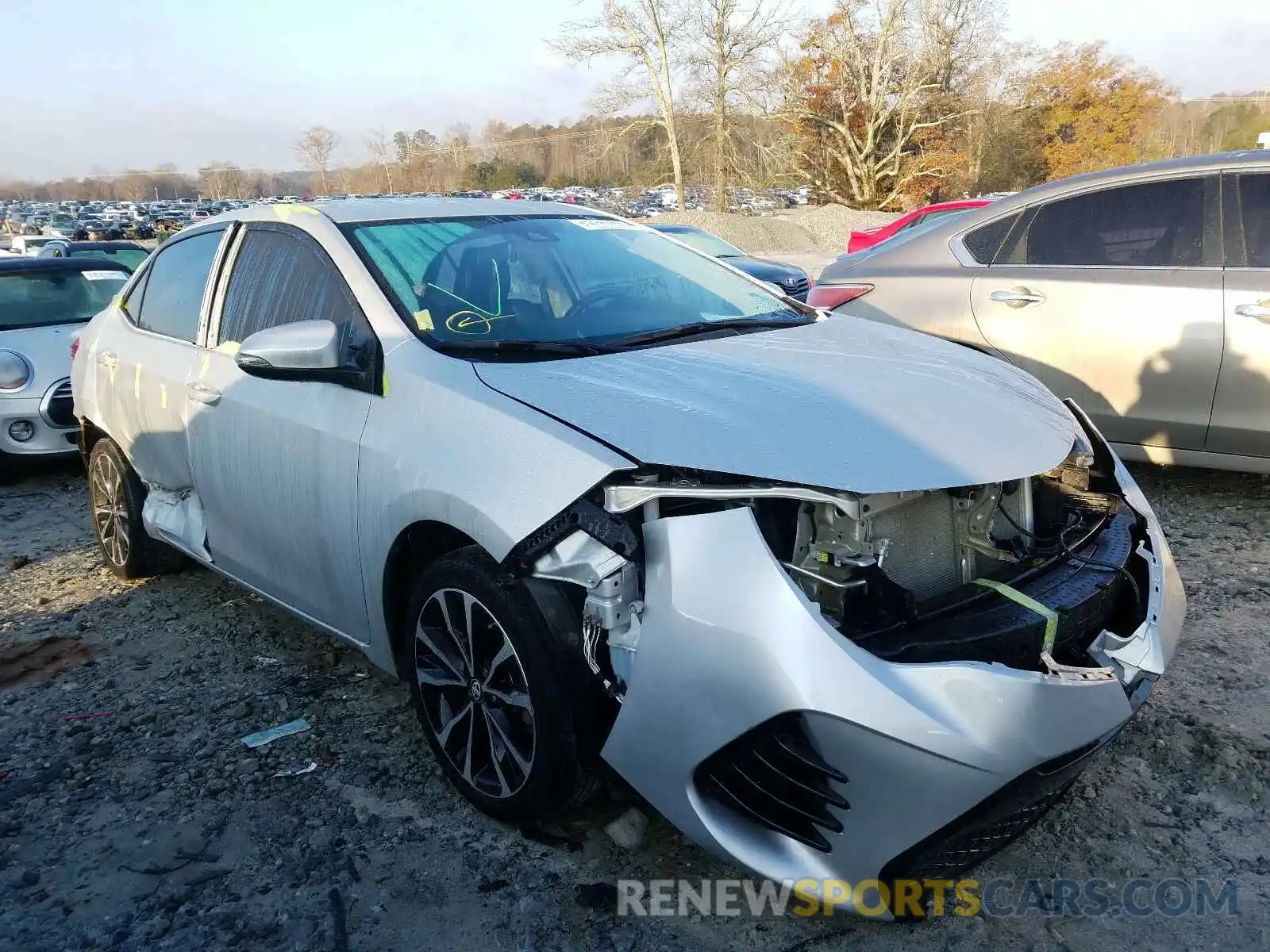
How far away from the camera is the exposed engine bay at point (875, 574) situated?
6.55 ft

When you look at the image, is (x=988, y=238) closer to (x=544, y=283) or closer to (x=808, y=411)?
(x=544, y=283)

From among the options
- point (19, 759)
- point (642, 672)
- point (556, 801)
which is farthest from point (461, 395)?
point (19, 759)

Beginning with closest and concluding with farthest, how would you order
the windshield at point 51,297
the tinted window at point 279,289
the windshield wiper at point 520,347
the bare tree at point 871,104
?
the windshield wiper at point 520,347
the tinted window at point 279,289
the windshield at point 51,297
the bare tree at point 871,104

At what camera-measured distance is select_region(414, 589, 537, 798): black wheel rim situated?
2.35m

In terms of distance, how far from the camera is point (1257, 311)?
414cm

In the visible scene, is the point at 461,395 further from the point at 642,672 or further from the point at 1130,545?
the point at 1130,545

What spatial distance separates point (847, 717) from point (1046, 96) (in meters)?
47.0

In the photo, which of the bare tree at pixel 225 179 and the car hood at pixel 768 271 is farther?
the bare tree at pixel 225 179

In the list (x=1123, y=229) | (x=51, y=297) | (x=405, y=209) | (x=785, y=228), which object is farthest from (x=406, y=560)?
(x=785, y=228)

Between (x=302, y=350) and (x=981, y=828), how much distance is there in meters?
2.11

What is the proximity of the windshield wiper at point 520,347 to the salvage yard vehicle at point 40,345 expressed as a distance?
5.06 m

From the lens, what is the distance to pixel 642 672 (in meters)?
2.02

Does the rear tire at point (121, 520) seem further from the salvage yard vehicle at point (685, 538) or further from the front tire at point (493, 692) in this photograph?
the front tire at point (493, 692)

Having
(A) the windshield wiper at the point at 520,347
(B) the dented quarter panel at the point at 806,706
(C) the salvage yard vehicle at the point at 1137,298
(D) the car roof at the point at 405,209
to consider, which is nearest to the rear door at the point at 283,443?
(D) the car roof at the point at 405,209
